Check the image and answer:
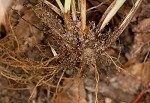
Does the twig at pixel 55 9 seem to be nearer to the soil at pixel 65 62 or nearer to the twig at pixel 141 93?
the soil at pixel 65 62

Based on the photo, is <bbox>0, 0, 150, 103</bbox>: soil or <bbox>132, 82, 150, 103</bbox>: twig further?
<bbox>132, 82, 150, 103</bbox>: twig

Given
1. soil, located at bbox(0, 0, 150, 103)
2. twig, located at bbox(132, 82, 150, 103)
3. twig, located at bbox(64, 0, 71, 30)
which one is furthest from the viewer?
twig, located at bbox(132, 82, 150, 103)

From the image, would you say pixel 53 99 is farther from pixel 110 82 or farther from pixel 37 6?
pixel 37 6

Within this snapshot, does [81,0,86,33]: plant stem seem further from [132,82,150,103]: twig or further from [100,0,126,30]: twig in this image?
[132,82,150,103]: twig

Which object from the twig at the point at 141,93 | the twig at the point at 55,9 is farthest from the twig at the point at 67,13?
the twig at the point at 141,93

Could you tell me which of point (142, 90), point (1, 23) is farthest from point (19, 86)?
point (142, 90)

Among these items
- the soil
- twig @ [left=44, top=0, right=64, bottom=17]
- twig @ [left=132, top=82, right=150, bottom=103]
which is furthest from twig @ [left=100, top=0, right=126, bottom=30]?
twig @ [left=132, top=82, right=150, bottom=103]

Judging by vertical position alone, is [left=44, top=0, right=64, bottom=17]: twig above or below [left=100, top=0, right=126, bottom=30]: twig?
above

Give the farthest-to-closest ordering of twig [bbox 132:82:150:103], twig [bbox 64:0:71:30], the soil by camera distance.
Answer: twig [bbox 132:82:150:103] → the soil → twig [bbox 64:0:71:30]
